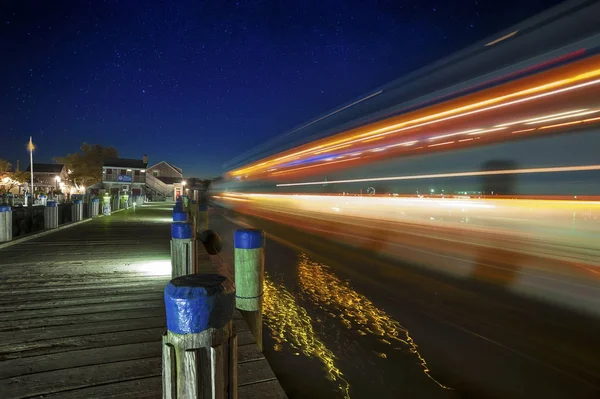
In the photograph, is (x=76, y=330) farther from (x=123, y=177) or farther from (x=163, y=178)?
(x=163, y=178)

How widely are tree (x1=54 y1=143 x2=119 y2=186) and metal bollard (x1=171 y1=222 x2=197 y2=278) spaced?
2711 inches

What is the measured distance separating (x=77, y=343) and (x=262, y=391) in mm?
1745

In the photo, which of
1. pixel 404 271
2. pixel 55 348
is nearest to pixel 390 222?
pixel 404 271

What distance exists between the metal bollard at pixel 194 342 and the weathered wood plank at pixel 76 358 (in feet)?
5.66

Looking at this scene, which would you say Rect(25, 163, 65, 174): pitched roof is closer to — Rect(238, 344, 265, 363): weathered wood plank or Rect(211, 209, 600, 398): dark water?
Rect(211, 209, 600, 398): dark water

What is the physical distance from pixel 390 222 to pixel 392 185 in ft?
8.01

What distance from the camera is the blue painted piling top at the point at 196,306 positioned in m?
1.27

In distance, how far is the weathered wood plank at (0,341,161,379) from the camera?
98.8 inches

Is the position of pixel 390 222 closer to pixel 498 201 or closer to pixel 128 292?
pixel 498 201

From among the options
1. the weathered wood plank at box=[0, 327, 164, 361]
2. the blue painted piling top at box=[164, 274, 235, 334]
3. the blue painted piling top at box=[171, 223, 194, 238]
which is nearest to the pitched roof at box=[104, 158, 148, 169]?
the blue painted piling top at box=[171, 223, 194, 238]

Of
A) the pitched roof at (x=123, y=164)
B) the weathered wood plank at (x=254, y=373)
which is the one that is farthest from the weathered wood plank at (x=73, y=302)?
the pitched roof at (x=123, y=164)

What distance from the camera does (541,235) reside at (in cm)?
870

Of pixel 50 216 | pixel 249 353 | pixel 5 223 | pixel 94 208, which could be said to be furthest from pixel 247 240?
pixel 94 208

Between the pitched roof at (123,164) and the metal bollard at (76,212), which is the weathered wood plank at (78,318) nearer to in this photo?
the metal bollard at (76,212)
